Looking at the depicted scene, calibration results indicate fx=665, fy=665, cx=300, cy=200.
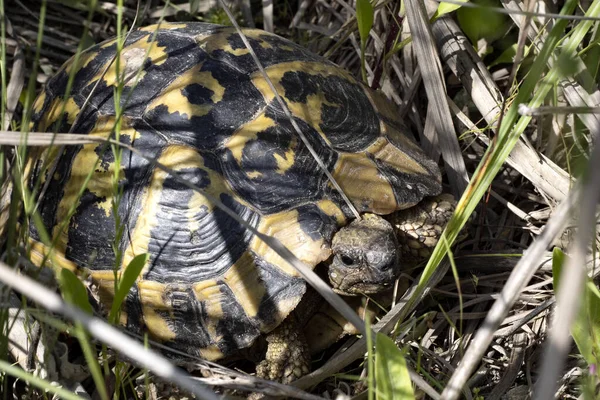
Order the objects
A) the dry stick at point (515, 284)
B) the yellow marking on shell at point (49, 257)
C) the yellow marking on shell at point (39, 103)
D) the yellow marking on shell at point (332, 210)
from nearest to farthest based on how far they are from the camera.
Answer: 1. the dry stick at point (515, 284)
2. the yellow marking on shell at point (332, 210)
3. the yellow marking on shell at point (49, 257)
4. the yellow marking on shell at point (39, 103)

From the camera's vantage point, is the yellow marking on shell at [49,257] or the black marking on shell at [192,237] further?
the yellow marking on shell at [49,257]

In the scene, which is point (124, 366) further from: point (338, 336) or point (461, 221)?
point (461, 221)

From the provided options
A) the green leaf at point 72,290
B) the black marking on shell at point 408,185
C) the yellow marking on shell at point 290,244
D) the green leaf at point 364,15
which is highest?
the green leaf at point 364,15

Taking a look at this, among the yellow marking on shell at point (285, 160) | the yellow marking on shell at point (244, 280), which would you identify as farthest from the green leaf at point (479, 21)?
the yellow marking on shell at point (244, 280)

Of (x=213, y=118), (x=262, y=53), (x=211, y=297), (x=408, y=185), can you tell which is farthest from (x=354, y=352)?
(x=262, y=53)

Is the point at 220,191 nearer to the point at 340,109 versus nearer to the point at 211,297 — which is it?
the point at 211,297

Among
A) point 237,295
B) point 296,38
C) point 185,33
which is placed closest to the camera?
point 237,295

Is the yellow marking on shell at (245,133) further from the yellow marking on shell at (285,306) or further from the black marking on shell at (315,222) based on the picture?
the yellow marking on shell at (285,306)

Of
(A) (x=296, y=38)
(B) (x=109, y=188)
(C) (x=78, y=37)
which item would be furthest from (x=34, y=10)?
(B) (x=109, y=188)
